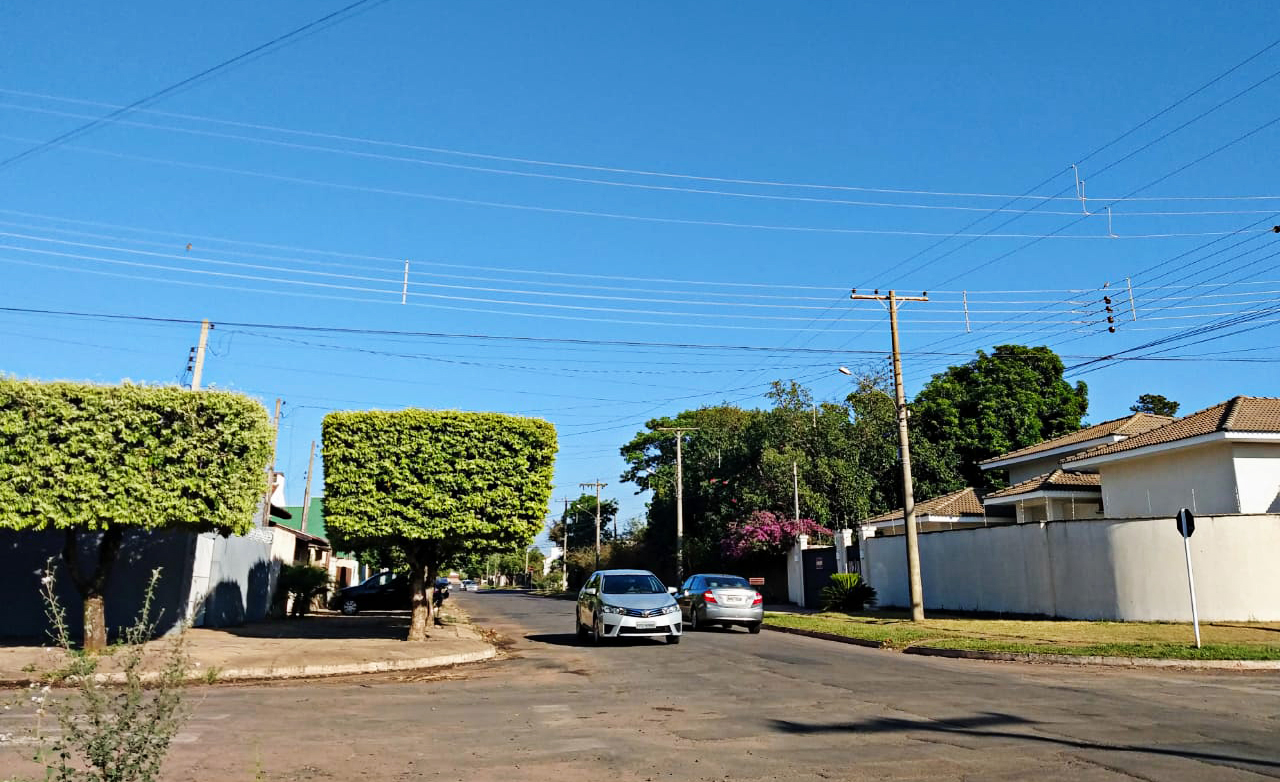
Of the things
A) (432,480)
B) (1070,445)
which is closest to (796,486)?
(1070,445)

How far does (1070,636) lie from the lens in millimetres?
18594

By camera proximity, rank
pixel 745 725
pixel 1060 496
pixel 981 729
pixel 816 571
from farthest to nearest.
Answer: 1. pixel 816 571
2. pixel 1060 496
3. pixel 745 725
4. pixel 981 729

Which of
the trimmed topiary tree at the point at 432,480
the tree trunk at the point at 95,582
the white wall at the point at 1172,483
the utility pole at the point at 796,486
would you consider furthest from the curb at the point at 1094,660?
the utility pole at the point at 796,486

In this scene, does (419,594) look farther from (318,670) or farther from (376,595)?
(376,595)

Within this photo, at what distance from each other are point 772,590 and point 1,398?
33.2 m

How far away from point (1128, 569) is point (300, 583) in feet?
74.7

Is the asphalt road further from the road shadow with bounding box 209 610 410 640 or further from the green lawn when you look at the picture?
the road shadow with bounding box 209 610 410 640

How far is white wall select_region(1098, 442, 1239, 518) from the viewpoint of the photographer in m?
23.9

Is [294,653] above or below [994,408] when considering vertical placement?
below

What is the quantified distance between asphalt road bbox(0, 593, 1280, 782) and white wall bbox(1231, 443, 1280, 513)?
458 inches

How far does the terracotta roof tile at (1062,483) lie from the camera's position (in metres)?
30.2

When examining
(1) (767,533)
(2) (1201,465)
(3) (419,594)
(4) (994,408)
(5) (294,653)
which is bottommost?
(5) (294,653)

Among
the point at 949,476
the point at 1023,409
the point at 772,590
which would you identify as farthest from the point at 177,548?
the point at 1023,409

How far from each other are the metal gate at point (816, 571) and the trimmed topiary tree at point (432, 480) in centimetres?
1878
